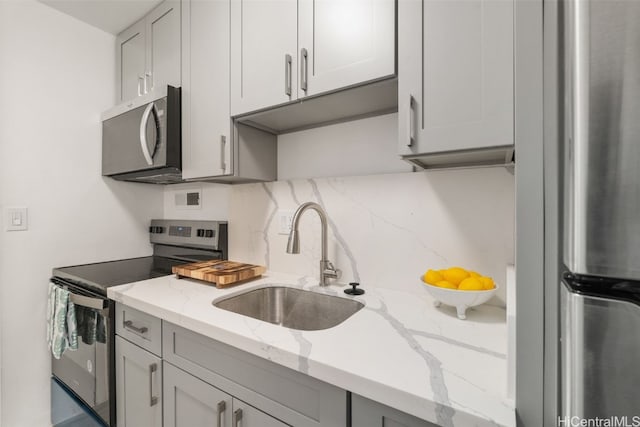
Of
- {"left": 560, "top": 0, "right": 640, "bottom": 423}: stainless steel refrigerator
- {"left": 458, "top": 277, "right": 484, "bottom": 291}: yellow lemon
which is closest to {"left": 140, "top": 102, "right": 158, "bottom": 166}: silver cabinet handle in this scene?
{"left": 458, "top": 277, "right": 484, "bottom": 291}: yellow lemon

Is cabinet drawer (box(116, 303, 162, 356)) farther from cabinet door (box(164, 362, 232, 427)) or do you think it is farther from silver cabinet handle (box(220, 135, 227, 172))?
silver cabinet handle (box(220, 135, 227, 172))

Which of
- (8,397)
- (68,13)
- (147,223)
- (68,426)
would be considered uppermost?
(68,13)

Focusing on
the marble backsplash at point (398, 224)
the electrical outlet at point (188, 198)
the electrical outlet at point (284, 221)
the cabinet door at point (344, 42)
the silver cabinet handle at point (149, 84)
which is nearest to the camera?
the cabinet door at point (344, 42)

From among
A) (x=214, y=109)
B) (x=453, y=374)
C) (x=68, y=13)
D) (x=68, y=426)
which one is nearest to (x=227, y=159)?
(x=214, y=109)

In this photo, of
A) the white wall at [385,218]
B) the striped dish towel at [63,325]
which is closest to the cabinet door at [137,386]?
the striped dish towel at [63,325]

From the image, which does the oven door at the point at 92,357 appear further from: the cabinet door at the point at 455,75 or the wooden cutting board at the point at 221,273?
the cabinet door at the point at 455,75

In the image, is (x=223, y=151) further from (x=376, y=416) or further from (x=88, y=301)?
(x=376, y=416)

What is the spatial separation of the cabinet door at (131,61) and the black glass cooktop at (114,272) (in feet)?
3.39

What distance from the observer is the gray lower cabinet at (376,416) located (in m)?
0.58

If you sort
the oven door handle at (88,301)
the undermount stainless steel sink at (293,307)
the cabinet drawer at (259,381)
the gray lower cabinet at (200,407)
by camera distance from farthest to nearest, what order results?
the oven door handle at (88,301), the undermount stainless steel sink at (293,307), the gray lower cabinet at (200,407), the cabinet drawer at (259,381)

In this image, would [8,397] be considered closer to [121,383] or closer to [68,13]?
[121,383]

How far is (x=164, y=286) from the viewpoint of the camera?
1.29 m

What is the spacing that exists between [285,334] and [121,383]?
0.97m

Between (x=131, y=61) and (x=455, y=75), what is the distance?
6.25 feet
